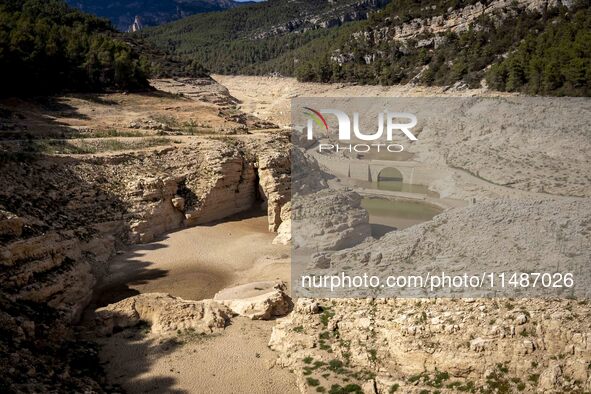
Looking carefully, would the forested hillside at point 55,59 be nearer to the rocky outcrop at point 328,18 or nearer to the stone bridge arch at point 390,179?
the stone bridge arch at point 390,179

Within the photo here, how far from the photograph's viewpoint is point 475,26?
5759 cm

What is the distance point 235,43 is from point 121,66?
3349 inches

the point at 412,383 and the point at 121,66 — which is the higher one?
the point at 121,66

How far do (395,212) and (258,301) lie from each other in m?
8.69

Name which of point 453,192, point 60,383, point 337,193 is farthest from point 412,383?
point 453,192

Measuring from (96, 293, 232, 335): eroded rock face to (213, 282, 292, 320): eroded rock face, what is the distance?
1.61 ft

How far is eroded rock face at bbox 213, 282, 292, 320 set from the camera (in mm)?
16734

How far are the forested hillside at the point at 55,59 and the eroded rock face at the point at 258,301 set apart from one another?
26.6m

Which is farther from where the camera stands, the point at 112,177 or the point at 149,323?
the point at 112,177

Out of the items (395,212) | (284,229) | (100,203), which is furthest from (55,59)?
(395,212)

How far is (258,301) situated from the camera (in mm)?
17000

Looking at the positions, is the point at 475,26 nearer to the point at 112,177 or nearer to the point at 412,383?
the point at 112,177


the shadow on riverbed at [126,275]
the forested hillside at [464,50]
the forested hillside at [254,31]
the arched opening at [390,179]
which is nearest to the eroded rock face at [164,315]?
the shadow on riverbed at [126,275]

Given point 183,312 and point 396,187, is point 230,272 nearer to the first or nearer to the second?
point 183,312
